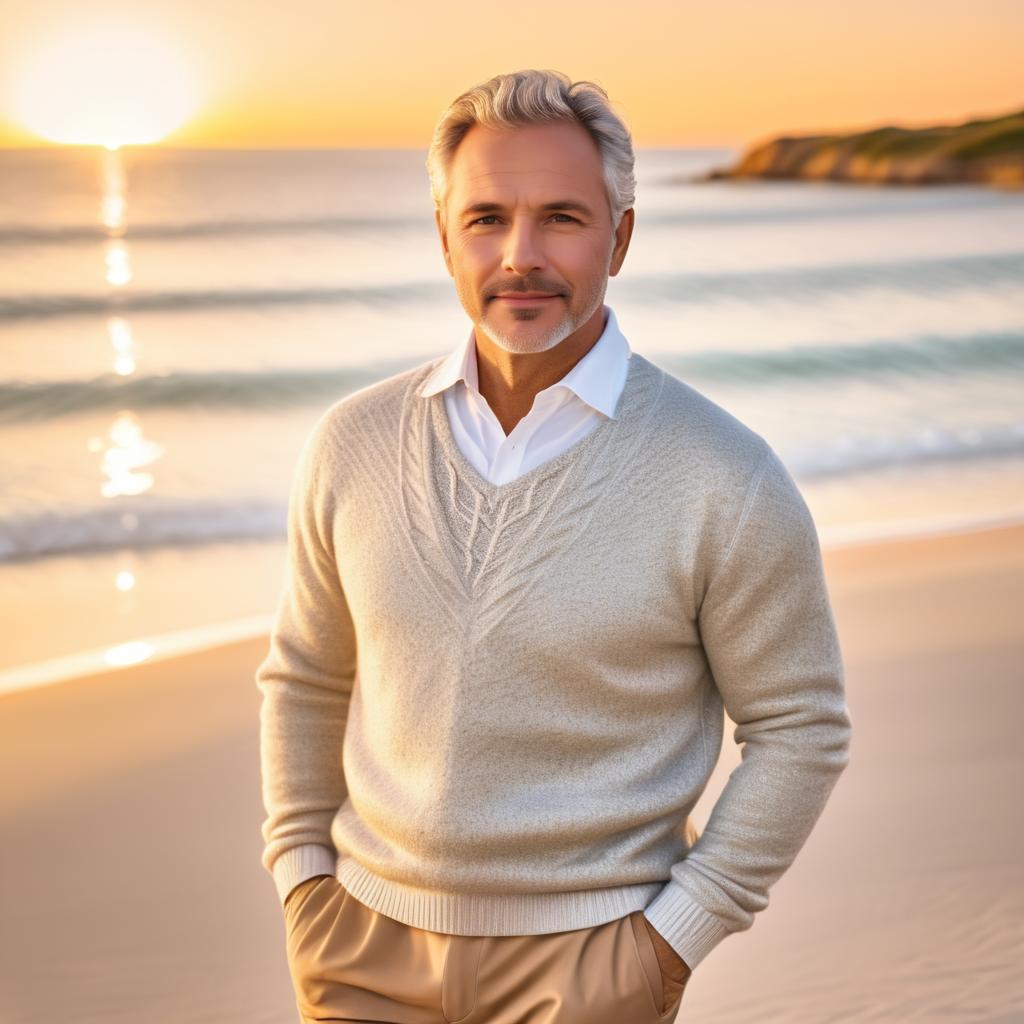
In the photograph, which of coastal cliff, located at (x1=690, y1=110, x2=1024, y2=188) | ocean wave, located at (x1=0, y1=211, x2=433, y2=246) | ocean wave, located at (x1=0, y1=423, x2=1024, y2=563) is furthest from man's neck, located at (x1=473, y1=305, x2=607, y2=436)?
coastal cliff, located at (x1=690, y1=110, x2=1024, y2=188)

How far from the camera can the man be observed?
171 cm

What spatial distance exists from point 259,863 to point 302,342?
11996 millimetres

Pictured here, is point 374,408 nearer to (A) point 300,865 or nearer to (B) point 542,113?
(B) point 542,113

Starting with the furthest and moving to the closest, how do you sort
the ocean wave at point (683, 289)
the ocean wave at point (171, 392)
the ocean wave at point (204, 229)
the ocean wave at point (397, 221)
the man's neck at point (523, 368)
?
the ocean wave at point (397, 221) < the ocean wave at point (204, 229) < the ocean wave at point (683, 289) < the ocean wave at point (171, 392) < the man's neck at point (523, 368)

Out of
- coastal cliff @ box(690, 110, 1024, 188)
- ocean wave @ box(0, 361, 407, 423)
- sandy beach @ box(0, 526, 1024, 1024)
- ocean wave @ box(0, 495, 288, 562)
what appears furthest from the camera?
coastal cliff @ box(690, 110, 1024, 188)

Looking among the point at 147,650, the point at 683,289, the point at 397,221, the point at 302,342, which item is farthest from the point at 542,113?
the point at 397,221

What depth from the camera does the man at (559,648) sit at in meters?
1.71

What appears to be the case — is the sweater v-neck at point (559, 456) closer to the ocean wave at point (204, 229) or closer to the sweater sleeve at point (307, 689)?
the sweater sleeve at point (307, 689)

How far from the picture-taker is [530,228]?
5.75ft

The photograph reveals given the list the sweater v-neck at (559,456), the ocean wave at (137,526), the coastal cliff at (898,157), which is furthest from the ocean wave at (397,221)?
the sweater v-neck at (559,456)

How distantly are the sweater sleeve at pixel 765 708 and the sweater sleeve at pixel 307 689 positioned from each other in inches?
20.0

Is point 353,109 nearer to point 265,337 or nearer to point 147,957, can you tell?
point 265,337

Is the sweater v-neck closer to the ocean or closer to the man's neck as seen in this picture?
the man's neck

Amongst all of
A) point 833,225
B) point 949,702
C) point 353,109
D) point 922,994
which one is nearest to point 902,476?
point 949,702
